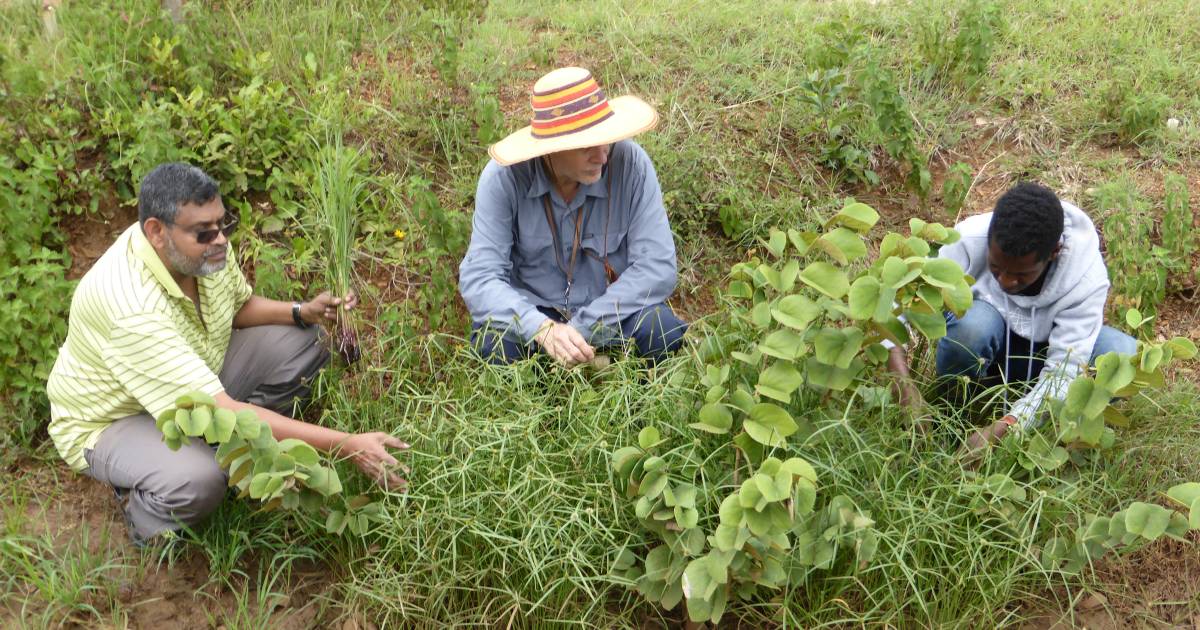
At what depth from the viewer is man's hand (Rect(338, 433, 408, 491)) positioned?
2973 mm

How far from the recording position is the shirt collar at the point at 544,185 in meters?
3.56

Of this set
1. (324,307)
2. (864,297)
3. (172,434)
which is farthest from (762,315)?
(324,307)

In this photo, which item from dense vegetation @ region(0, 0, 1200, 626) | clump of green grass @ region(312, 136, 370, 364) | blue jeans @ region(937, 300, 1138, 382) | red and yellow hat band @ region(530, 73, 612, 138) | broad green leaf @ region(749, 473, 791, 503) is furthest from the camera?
clump of green grass @ region(312, 136, 370, 364)

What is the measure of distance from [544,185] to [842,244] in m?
1.33

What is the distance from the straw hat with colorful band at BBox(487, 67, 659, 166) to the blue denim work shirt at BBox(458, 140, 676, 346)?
14cm

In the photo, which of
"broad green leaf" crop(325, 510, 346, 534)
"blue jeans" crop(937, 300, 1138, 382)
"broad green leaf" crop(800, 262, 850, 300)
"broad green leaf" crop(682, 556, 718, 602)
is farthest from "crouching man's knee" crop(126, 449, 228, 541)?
"blue jeans" crop(937, 300, 1138, 382)

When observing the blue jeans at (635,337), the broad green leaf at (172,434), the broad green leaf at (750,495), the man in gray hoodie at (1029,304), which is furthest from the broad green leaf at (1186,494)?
the broad green leaf at (172,434)

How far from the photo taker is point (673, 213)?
14.8ft

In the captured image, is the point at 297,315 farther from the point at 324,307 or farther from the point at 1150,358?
the point at 1150,358

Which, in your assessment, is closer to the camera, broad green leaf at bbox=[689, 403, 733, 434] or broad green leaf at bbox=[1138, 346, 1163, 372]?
broad green leaf at bbox=[1138, 346, 1163, 372]

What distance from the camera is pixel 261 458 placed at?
265 cm

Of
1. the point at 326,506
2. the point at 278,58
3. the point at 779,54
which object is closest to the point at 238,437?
the point at 326,506

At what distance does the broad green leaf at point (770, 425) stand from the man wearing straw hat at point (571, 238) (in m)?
0.88

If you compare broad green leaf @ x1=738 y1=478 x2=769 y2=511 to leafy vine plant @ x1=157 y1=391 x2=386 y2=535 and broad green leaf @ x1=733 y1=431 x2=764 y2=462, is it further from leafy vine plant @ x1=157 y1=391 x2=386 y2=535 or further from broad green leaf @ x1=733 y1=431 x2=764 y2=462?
leafy vine plant @ x1=157 y1=391 x2=386 y2=535
